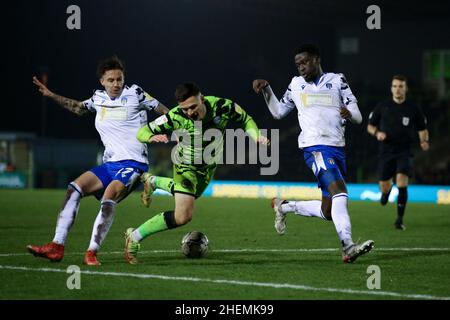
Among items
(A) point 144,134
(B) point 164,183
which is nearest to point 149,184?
(B) point 164,183

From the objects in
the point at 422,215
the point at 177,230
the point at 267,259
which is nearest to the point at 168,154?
the point at 422,215

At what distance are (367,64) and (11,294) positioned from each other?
34435 mm

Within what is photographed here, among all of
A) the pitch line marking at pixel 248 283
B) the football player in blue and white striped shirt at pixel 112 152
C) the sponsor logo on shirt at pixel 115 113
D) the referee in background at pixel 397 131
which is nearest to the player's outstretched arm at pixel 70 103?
the football player in blue and white striped shirt at pixel 112 152

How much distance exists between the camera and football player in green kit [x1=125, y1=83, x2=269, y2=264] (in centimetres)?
927

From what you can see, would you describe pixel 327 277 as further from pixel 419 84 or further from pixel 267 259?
pixel 419 84

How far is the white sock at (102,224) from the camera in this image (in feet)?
30.5

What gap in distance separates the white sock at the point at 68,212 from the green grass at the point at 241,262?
33 centimetres

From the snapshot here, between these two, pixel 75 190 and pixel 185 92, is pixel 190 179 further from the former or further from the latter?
pixel 75 190

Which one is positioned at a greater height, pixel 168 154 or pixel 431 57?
pixel 431 57

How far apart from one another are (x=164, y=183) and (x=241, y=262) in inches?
71.0

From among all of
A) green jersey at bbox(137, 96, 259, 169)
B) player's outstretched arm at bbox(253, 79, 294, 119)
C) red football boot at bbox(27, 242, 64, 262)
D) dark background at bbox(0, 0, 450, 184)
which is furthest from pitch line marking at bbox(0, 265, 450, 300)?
dark background at bbox(0, 0, 450, 184)

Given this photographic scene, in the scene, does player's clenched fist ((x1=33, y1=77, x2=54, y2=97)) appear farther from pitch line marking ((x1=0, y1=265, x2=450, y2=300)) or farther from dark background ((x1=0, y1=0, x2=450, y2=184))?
dark background ((x1=0, y1=0, x2=450, y2=184))

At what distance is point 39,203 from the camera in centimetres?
2153

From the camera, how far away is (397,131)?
51.4 feet
